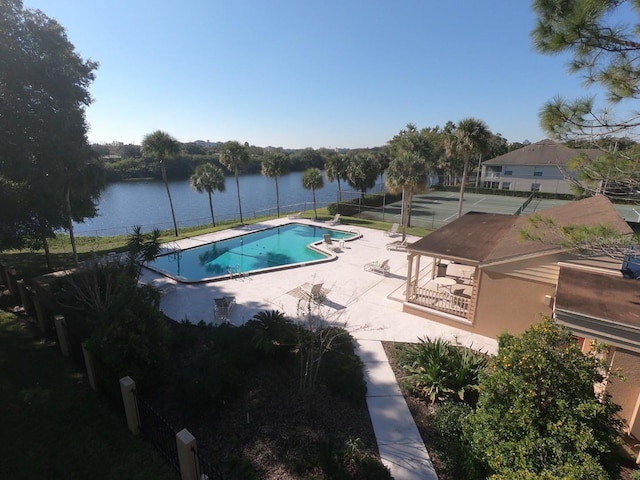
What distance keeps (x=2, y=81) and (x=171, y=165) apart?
64937 millimetres

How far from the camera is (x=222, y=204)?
4744 centimetres

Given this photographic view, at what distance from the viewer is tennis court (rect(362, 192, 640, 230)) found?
29844 mm

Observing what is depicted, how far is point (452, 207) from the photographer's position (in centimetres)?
3700

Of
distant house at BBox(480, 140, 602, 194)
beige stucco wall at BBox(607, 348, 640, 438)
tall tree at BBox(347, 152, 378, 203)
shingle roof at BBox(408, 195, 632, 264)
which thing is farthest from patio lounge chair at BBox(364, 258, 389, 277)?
distant house at BBox(480, 140, 602, 194)

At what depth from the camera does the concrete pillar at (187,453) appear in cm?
444

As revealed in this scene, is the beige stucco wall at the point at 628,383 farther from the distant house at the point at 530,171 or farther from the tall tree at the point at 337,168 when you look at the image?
the distant house at the point at 530,171

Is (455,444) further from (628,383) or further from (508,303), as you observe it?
(508,303)

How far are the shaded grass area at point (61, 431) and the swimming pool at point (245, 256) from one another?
730 centimetres

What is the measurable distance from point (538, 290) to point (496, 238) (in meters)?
3.69

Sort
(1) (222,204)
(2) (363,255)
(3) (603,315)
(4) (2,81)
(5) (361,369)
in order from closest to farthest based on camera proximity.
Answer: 1. (3) (603,315)
2. (5) (361,369)
3. (4) (2,81)
4. (2) (363,255)
5. (1) (222,204)

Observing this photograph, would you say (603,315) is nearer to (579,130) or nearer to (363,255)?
(579,130)

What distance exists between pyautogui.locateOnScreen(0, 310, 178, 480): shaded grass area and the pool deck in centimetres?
394

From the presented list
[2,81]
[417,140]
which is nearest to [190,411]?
[2,81]

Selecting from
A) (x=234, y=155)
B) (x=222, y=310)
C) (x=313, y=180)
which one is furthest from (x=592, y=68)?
(x=234, y=155)
